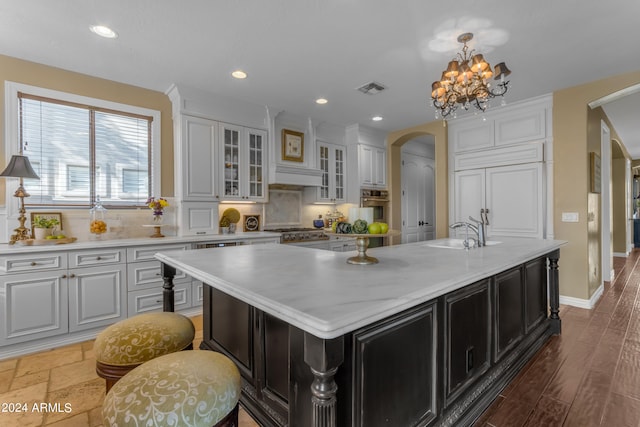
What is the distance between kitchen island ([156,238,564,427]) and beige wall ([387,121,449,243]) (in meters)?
2.73

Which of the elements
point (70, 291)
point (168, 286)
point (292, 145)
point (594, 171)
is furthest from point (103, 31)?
point (594, 171)

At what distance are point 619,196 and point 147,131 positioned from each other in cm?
983

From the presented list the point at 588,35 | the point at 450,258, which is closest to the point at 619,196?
the point at 588,35

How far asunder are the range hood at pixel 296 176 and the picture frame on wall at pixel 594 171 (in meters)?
3.53

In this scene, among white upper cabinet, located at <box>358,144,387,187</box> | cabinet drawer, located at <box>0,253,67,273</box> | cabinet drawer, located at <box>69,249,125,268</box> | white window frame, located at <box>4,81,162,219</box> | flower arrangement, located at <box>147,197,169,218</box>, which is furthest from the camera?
white upper cabinet, located at <box>358,144,387,187</box>

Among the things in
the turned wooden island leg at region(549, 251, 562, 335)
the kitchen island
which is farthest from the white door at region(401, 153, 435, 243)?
the kitchen island

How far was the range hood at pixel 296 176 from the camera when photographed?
4.50m

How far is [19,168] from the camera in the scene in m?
2.72

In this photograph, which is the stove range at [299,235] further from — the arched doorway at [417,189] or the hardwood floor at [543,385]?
the arched doorway at [417,189]

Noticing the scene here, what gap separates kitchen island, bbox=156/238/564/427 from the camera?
1.00 metres

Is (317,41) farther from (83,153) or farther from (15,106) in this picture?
(15,106)

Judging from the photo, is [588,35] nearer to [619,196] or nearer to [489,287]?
[489,287]

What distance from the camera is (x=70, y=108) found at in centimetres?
326

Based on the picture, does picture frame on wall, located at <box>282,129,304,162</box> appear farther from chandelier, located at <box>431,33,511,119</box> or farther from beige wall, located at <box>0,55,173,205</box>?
chandelier, located at <box>431,33,511,119</box>
